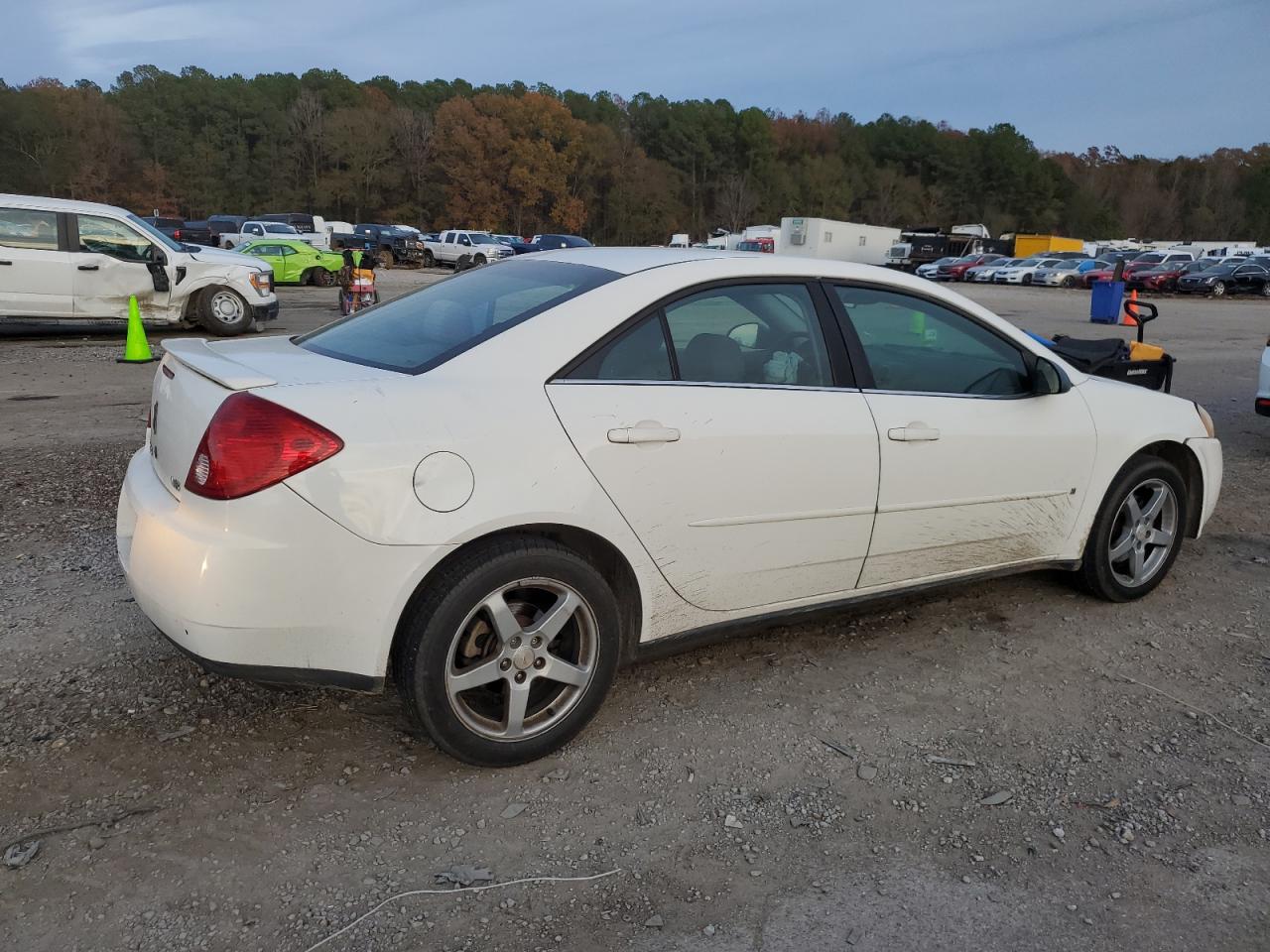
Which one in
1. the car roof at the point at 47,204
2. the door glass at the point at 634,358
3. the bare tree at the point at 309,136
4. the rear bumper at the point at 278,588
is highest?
the bare tree at the point at 309,136

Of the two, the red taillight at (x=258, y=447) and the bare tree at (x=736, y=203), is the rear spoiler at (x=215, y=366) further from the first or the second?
the bare tree at (x=736, y=203)

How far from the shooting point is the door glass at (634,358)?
3.04 m

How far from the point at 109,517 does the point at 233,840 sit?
10.5 feet

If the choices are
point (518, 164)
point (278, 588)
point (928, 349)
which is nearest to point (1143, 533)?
point (928, 349)

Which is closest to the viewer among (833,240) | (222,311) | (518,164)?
(222,311)

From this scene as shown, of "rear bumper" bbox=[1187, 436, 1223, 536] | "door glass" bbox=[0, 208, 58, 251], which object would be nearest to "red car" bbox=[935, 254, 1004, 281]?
"door glass" bbox=[0, 208, 58, 251]

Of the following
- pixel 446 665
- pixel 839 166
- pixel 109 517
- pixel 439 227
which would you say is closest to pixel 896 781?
pixel 446 665

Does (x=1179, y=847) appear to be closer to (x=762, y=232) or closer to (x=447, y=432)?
(x=447, y=432)

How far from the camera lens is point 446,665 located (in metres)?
2.77

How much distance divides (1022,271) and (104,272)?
38.5 meters

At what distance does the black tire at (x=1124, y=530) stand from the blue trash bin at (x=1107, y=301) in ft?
59.5

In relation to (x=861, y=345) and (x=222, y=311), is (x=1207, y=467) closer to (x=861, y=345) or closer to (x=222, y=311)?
(x=861, y=345)

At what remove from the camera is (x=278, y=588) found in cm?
261

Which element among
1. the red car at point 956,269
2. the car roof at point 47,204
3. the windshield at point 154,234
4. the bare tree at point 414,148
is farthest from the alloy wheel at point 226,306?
the bare tree at point 414,148
